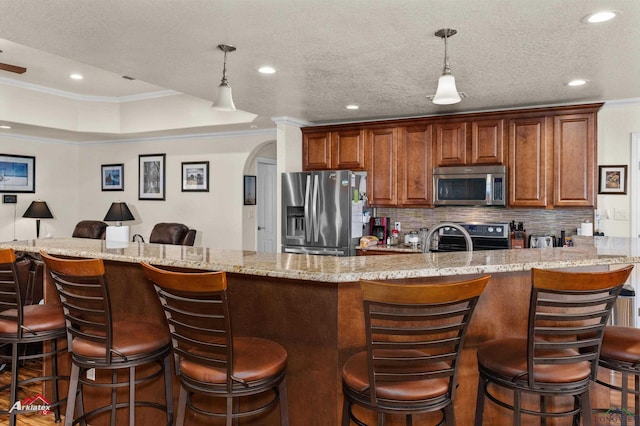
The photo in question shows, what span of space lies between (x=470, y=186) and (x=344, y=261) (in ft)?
10.3

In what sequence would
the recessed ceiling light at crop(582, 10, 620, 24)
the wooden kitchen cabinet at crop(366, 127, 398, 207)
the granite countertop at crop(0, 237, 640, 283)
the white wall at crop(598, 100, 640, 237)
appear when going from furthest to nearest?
the wooden kitchen cabinet at crop(366, 127, 398, 207)
the white wall at crop(598, 100, 640, 237)
the recessed ceiling light at crop(582, 10, 620, 24)
the granite countertop at crop(0, 237, 640, 283)

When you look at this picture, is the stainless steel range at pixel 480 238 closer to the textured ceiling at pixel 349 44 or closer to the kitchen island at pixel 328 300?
the textured ceiling at pixel 349 44

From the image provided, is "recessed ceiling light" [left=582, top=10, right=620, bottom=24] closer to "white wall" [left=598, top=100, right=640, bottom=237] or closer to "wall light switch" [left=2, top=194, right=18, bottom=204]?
"white wall" [left=598, top=100, right=640, bottom=237]

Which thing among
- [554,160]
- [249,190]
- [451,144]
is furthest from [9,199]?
[554,160]

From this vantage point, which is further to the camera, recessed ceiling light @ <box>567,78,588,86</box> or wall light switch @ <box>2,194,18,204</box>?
wall light switch @ <box>2,194,18,204</box>

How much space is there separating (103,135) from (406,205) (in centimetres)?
488

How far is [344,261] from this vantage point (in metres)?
2.11

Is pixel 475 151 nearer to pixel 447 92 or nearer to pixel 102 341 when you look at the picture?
pixel 447 92

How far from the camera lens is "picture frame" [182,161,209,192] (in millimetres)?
6992

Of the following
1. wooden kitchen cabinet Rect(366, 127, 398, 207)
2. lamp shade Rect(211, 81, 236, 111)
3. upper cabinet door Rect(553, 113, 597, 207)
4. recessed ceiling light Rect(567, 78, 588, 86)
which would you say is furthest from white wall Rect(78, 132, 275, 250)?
recessed ceiling light Rect(567, 78, 588, 86)

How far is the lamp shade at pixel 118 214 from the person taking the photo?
22.3 feet

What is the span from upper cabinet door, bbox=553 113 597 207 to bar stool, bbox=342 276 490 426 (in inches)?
135

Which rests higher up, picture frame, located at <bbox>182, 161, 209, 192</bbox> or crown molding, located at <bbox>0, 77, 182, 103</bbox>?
crown molding, located at <bbox>0, 77, 182, 103</bbox>

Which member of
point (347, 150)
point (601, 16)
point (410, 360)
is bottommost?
point (410, 360)
